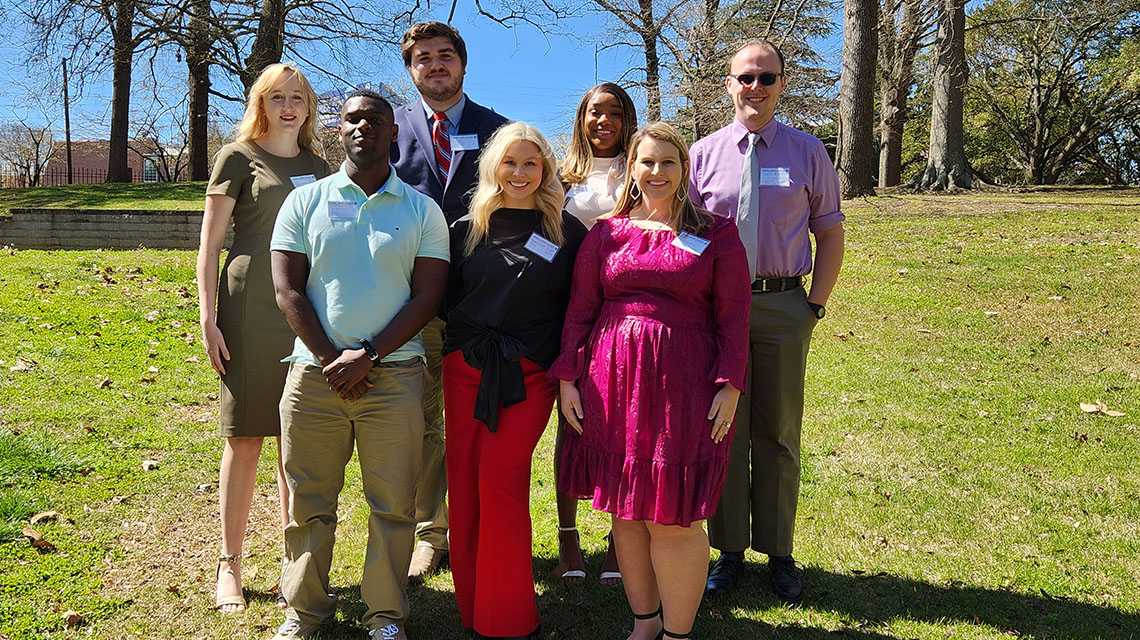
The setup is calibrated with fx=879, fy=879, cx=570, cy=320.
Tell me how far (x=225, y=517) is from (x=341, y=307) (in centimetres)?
122

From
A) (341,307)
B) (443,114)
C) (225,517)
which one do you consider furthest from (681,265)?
(225,517)

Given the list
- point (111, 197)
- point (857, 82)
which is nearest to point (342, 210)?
point (857, 82)

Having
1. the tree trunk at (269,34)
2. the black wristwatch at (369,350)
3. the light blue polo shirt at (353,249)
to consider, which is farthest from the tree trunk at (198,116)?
the black wristwatch at (369,350)

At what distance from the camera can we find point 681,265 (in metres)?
3.08

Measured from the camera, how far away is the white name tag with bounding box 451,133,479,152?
3889 millimetres

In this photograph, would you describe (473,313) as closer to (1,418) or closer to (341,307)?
(341,307)

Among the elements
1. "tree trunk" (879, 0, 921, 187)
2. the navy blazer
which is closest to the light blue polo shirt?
the navy blazer

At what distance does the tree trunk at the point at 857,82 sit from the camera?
13188 millimetres

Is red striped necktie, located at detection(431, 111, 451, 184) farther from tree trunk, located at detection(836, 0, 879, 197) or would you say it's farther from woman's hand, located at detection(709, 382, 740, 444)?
tree trunk, located at detection(836, 0, 879, 197)

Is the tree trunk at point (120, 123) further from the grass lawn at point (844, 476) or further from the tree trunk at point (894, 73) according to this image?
the tree trunk at point (894, 73)

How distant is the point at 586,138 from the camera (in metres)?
3.88

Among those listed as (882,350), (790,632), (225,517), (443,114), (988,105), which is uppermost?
(988,105)

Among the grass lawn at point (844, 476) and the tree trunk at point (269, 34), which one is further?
the tree trunk at point (269, 34)

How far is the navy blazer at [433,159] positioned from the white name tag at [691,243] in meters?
1.08
